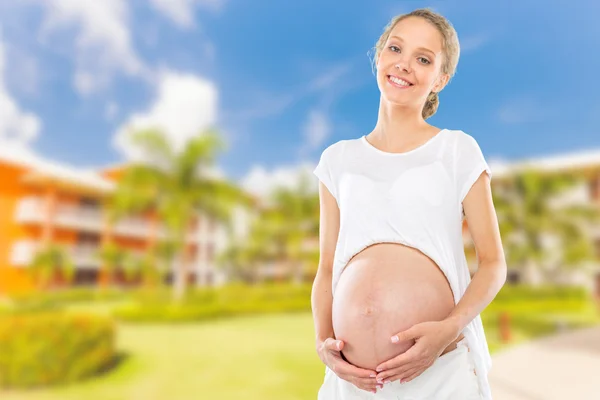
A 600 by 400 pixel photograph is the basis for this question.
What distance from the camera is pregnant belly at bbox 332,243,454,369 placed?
0.67 m

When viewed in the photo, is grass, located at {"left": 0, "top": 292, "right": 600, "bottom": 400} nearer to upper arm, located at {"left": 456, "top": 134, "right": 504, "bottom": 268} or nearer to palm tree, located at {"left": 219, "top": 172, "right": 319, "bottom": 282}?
palm tree, located at {"left": 219, "top": 172, "right": 319, "bottom": 282}

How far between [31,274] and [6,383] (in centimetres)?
725

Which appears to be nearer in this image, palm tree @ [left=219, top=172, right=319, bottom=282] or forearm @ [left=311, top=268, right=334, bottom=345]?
forearm @ [left=311, top=268, right=334, bottom=345]

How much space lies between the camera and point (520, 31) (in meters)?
14.8

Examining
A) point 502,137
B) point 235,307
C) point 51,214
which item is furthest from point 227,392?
point 502,137

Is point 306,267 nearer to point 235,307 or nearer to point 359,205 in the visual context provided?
point 235,307

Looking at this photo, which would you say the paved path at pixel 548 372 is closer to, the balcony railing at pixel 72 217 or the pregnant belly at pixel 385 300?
the pregnant belly at pixel 385 300

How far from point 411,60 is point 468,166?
158mm

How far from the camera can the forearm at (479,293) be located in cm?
64

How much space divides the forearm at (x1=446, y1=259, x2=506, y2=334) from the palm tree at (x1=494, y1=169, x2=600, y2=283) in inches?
465

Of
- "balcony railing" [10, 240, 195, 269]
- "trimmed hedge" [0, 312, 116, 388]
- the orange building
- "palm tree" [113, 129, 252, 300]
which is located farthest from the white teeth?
"balcony railing" [10, 240, 195, 269]

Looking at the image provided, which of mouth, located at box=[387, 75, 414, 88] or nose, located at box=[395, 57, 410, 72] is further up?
nose, located at box=[395, 57, 410, 72]

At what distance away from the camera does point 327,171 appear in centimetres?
79

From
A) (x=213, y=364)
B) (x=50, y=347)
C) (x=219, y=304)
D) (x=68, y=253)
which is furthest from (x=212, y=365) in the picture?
(x=68, y=253)
